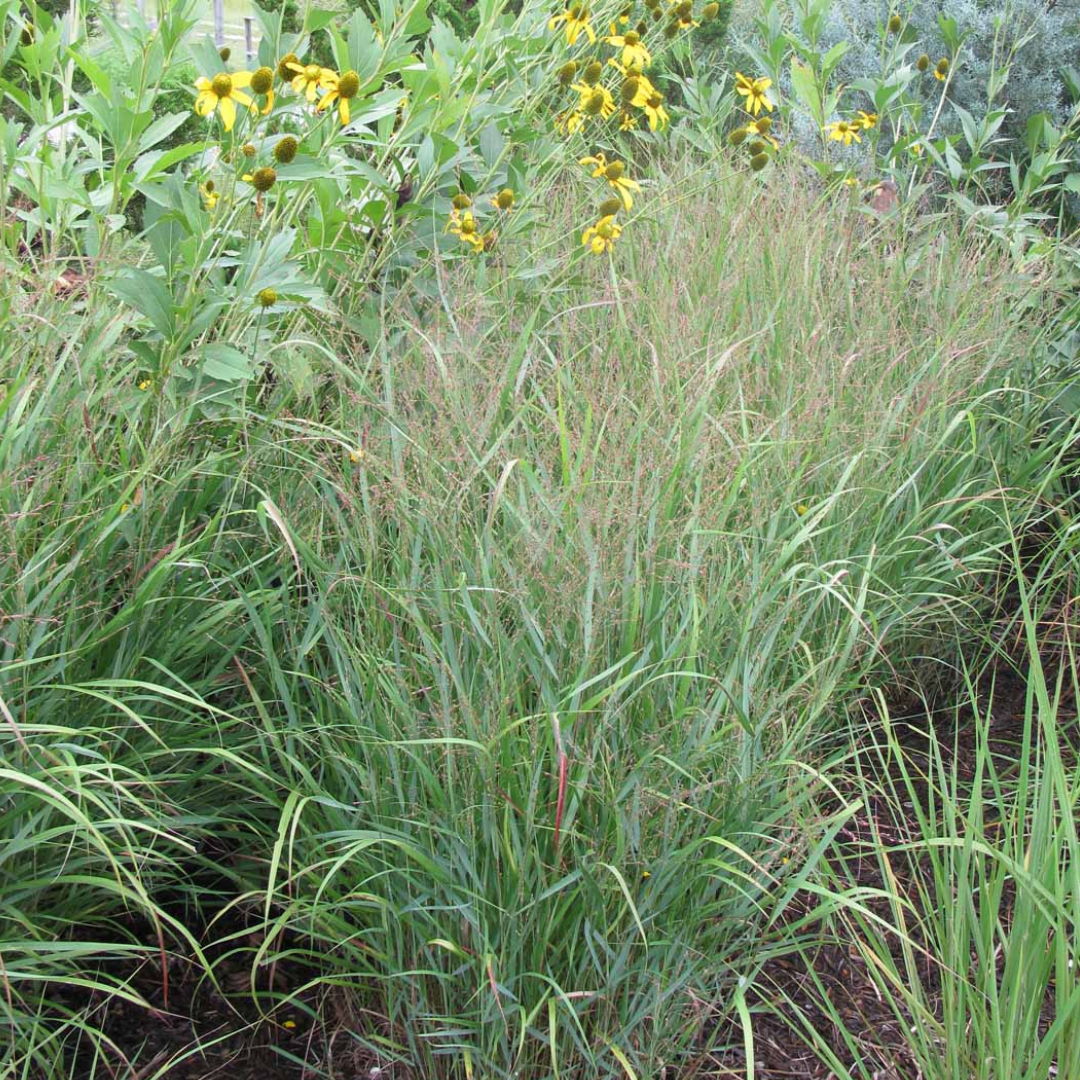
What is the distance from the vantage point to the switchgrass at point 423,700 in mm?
1591

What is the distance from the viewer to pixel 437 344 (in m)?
1.98

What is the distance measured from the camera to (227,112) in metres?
1.99

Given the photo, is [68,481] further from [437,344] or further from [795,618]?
[795,618]

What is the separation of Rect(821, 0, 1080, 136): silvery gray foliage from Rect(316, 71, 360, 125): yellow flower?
3551 mm

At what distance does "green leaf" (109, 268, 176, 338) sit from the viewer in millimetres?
1904

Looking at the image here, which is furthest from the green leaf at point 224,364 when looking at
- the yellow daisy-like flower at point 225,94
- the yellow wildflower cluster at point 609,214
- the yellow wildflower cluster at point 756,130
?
the yellow wildflower cluster at point 756,130

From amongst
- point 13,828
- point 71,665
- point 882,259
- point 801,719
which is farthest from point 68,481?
point 882,259

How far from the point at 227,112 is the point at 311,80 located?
223 millimetres

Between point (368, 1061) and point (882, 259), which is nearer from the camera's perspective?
point (368, 1061)

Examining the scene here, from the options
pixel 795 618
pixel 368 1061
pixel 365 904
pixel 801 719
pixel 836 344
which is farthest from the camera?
pixel 836 344

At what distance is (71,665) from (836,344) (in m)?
1.87

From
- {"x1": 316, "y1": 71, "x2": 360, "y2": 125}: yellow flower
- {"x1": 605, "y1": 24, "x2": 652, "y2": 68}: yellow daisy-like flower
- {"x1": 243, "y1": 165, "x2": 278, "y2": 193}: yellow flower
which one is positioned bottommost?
{"x1": 605, "y1": 24, "x2": 652, "y2": 68}: yellow daisy-like flower

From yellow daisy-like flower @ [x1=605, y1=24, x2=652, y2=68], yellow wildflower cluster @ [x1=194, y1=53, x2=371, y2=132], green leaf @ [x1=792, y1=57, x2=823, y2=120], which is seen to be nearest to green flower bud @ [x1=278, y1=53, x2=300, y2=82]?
yellow wildflower cluster @ [x1=194, y1=53, x2=371, y2=132]

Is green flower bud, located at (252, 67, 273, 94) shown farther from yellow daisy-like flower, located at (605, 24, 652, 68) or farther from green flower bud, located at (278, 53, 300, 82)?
yellow daisy-like flower, located at (605, 24, 652, 68)
